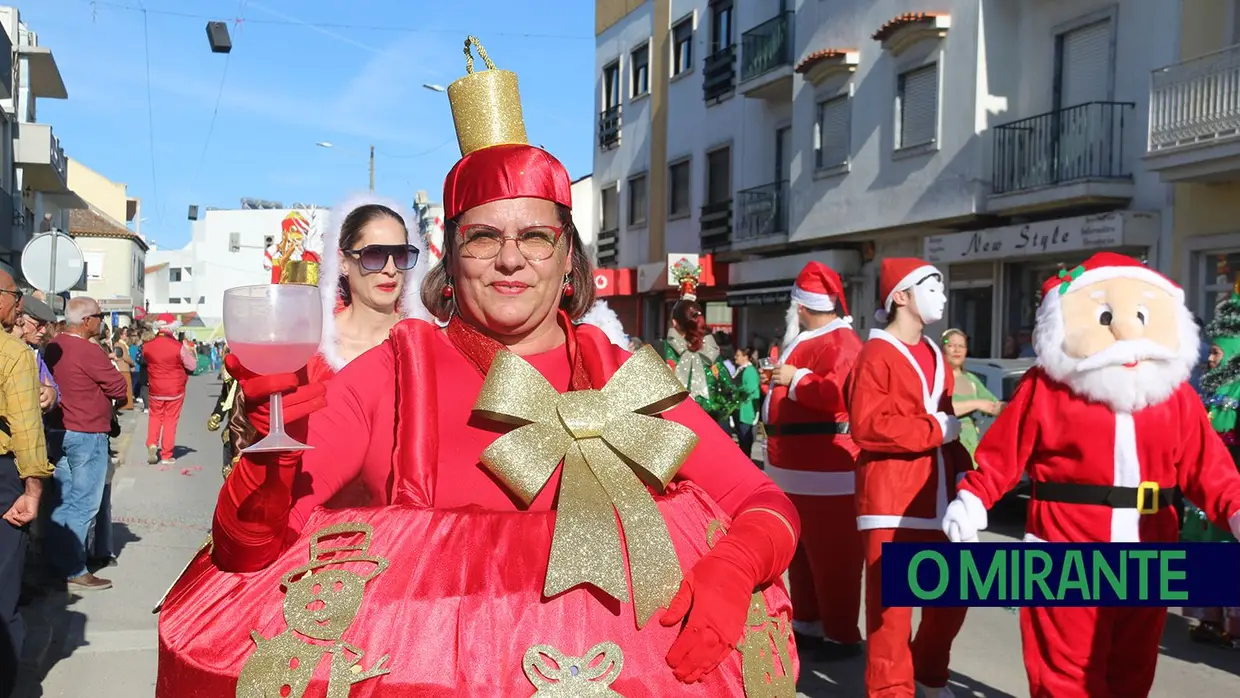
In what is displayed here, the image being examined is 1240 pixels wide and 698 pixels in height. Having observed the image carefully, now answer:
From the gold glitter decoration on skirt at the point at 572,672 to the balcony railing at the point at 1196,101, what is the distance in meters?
11.7

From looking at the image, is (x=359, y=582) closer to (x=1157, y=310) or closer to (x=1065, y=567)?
(x=1065, y=567)

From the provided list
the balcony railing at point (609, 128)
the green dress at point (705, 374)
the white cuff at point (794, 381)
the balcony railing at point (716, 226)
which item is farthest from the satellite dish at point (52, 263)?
the balcony railing at point (609, 128)

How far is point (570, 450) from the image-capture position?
6.85 feet

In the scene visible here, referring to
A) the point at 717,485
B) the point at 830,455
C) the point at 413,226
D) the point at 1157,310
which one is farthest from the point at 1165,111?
the point at 717,485

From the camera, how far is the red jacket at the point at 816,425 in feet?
18.1

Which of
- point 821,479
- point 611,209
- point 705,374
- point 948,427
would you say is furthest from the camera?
point 611,209

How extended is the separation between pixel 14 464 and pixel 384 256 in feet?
7.00

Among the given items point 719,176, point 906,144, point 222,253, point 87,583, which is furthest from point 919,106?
point 222,253

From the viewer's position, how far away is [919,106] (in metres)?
16.3

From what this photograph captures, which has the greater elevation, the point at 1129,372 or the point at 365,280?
the point at 365,280

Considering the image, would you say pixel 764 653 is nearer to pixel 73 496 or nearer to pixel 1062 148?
pixel 73 496

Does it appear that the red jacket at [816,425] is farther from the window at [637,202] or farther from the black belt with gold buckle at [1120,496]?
the window at [637,202]

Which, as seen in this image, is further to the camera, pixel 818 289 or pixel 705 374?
→ pixel 705 374

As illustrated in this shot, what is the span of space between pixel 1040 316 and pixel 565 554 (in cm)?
289
